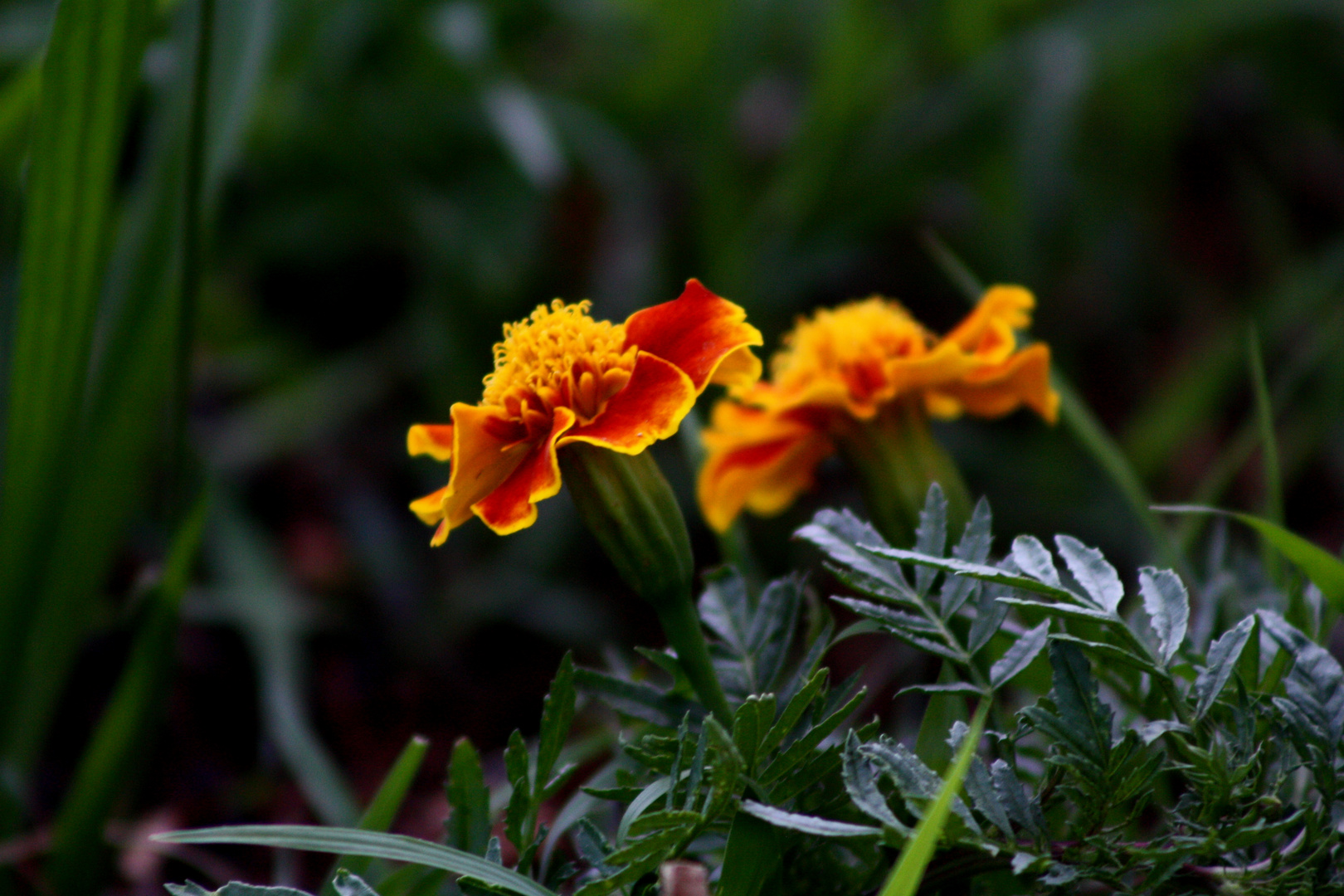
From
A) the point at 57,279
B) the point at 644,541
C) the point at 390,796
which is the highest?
the point at 57,279

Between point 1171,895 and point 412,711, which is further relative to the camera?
point 412,711

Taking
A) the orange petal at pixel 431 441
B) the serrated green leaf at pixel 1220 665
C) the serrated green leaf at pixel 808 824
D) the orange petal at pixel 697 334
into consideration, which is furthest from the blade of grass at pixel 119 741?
the serrated green leaf at pixel 1220 665

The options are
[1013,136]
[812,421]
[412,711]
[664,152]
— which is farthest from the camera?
[664,152]

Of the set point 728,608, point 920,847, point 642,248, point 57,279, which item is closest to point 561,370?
point 728,608

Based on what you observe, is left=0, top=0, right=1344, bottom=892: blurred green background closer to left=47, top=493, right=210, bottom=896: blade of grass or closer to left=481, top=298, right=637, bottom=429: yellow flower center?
left=47, top=493, right=210, bottom=896: blade of grass

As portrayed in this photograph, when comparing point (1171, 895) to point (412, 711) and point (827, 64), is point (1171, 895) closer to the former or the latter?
point (412, 711)

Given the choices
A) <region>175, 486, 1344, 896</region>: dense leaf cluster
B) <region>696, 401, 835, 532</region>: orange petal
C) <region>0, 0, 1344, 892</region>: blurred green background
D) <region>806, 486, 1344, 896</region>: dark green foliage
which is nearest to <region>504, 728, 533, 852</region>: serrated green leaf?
<region>175, 486, 1344, 896</region>: dense leaf cluster

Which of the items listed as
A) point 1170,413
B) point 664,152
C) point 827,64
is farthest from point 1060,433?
point 664,152

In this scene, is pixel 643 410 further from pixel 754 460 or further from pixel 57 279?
pixel 57 279
